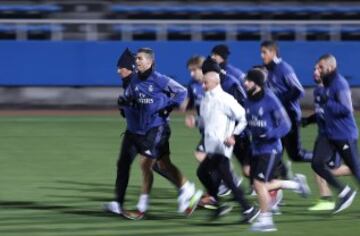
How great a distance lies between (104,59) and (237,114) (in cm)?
1445

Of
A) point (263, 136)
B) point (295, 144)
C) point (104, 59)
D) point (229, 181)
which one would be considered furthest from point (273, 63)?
point (104, 59)

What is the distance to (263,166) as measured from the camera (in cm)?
1087

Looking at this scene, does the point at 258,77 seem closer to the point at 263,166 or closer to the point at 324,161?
the point at 263,166

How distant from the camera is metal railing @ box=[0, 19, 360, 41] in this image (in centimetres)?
2458

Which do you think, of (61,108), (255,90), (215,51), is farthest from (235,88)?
(61,108)

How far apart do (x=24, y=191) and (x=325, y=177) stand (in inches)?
163

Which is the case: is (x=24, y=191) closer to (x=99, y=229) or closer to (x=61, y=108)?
(x=99, y=229)

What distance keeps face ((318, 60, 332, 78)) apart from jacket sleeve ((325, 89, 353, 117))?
0.28 meters

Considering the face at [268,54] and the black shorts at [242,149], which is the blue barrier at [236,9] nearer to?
the face at [268,54]

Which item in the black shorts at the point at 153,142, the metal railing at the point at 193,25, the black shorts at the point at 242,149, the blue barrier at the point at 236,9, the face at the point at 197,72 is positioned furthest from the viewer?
the blue barrier at the point at 236,9

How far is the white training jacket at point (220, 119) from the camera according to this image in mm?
10766

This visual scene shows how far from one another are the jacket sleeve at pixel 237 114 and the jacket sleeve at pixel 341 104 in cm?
143

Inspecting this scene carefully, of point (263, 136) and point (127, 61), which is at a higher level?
point (127, 61)

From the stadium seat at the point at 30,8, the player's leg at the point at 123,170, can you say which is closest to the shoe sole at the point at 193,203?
the player's leg at the point at 123,170
